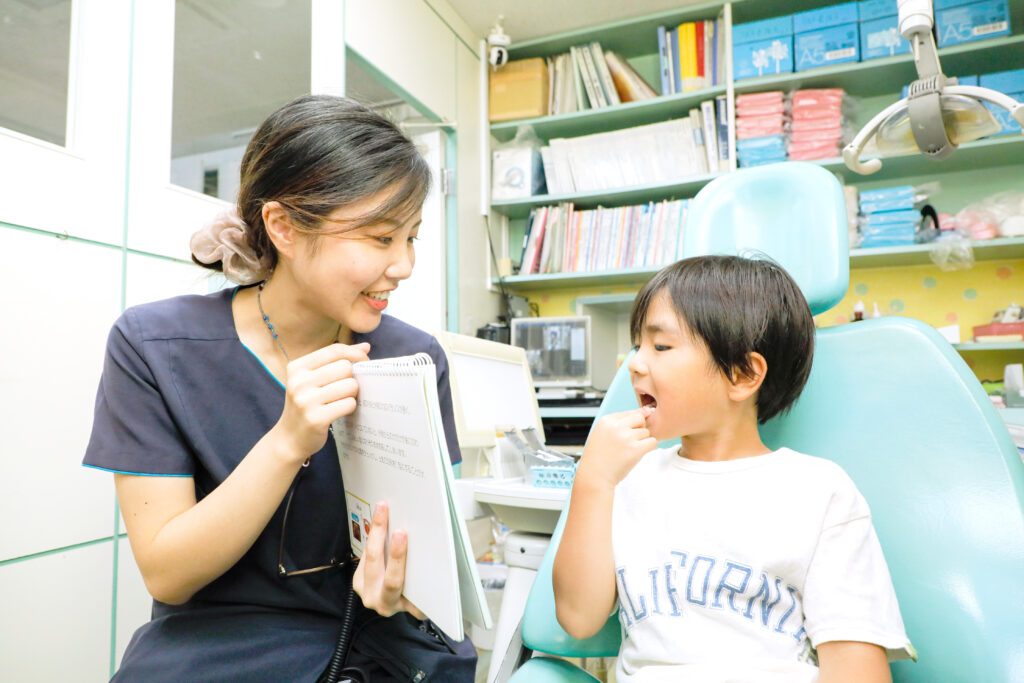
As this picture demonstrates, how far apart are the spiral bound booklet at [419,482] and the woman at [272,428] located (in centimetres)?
3

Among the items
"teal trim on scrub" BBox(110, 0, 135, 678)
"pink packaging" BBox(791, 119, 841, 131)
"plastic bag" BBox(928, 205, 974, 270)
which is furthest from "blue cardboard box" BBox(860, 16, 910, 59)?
"teal trim on scrub" BBox(110, 0, 135, 678)

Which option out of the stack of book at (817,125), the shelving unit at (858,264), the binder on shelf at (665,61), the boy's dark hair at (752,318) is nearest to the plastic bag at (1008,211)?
the shelving unit at (858,264)

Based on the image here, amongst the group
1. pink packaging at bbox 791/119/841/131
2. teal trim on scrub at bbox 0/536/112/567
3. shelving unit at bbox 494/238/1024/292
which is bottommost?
teal trim on scrub at bbox 0/536/112/567

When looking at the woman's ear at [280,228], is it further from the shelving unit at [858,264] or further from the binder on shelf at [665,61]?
the binder on shelf at [665,61]

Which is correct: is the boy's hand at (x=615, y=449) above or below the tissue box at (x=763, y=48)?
below

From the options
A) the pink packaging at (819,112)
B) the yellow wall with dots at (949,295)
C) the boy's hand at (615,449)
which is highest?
the pink packaging at (819,112)

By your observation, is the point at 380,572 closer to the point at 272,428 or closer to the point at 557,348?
the point at 272,428

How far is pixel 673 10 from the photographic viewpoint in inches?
108

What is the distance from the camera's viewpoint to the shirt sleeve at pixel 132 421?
0.75m

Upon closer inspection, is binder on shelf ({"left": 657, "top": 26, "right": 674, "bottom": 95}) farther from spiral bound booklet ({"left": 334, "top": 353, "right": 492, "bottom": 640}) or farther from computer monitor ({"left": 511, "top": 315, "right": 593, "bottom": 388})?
spiral bound booklet ({"left": 334, "top": 353, "right": 492, "bottom": 640})

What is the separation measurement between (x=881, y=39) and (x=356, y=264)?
99.1 inches

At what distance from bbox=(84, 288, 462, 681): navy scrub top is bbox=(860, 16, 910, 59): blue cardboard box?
8.47 ft

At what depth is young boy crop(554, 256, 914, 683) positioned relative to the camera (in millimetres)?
699

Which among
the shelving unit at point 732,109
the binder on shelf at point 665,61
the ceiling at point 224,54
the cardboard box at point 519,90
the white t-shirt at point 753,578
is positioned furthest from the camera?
the cardboard box at point 519,90
